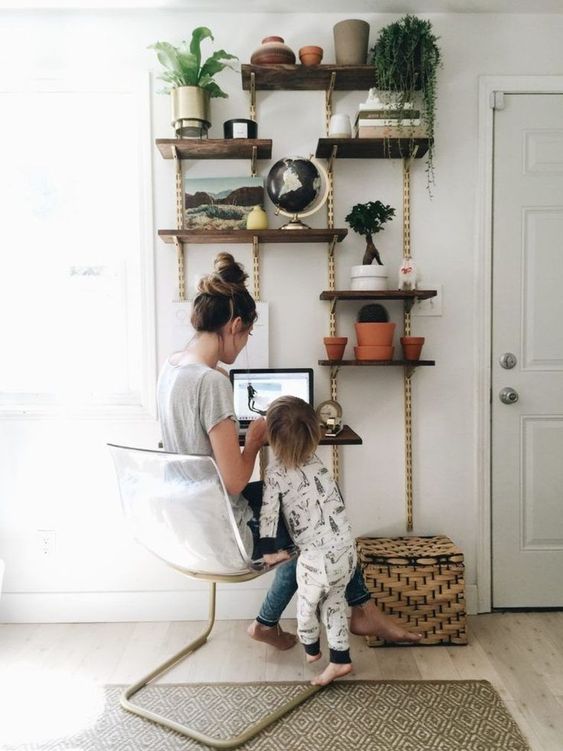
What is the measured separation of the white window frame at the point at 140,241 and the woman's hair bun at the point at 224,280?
2.06ft

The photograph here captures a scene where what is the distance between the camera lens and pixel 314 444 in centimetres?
195

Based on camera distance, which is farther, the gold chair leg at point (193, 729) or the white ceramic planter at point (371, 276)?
the white ceramic planter at point (371, 276)

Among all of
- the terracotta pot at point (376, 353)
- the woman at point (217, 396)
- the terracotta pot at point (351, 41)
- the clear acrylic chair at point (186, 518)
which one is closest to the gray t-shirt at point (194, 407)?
the woman at point (217, 396)

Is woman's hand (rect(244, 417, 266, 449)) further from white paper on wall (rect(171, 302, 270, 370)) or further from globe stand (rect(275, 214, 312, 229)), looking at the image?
globe stand (rect(275, 214, 312, 229))

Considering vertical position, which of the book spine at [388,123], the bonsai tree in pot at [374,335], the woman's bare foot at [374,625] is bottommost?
the woman's bare foot at [374,625]

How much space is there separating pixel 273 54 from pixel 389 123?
0.52 m

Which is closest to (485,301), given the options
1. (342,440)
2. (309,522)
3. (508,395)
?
(508,395)

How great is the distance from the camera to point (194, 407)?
1.82 m

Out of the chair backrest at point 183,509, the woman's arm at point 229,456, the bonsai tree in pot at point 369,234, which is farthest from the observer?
the bonsai tree in pot at point 369,234

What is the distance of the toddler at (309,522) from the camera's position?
1926 millimetres

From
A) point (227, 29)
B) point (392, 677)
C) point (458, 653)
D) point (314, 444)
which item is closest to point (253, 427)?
point (314, 444)

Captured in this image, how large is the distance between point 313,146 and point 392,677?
2071 mm

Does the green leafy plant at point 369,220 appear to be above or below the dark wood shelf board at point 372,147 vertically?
below

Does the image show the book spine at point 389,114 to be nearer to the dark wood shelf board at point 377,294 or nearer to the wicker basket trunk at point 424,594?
the dark wood shelf board at point 377,294
